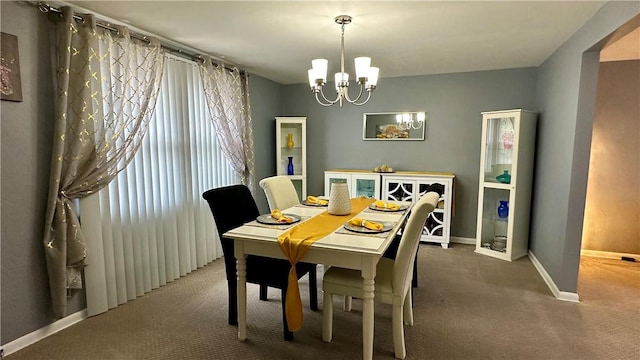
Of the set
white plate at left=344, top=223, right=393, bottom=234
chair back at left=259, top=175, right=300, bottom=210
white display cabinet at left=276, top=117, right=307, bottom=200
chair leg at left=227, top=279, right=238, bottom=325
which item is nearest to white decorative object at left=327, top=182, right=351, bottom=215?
white plate at left=344, top=223, right=393, bottom=234

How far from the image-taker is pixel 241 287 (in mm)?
2170

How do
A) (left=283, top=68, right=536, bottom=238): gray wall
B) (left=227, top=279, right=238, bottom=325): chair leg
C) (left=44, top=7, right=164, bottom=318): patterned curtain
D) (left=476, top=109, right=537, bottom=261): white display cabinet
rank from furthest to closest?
(left=283, top=68, right=536, bottom=238): gray wall < (left=476, top=109, right=537, bottom=261): white display cabinet < (left=227, top=279, right=238, bottom=325): chair leg < (left=44, top=7, right=164, bottom=318): patterned curtain

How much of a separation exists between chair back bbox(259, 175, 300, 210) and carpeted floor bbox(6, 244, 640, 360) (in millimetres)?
761

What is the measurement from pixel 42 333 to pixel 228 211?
4.61 feet

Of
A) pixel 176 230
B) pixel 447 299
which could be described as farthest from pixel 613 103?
pixel 176 230

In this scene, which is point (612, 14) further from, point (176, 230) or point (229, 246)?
point (176, 230)

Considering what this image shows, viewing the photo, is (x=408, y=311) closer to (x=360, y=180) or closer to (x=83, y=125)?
(x=360, y=180)

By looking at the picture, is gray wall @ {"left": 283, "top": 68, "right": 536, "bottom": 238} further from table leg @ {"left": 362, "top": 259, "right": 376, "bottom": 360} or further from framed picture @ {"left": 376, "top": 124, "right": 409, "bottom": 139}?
table leg @ {"left": 362, "top": 259, "right": 376, "bottom": 360}

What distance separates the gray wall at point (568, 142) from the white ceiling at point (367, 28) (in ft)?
0.49

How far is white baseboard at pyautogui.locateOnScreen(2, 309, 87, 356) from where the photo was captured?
2055mm

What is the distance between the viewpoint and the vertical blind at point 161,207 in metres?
2.52

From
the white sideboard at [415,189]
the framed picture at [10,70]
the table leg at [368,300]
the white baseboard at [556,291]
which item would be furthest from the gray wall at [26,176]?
the white baseboard at [556,291]

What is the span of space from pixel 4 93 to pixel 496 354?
3272 mm

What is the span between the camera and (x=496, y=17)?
2.41m
